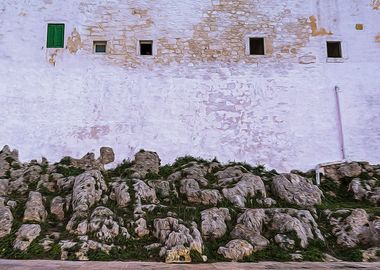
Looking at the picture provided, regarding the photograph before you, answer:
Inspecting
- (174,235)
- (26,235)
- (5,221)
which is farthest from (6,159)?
(174,235)

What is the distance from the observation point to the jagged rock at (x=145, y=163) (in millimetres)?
10927

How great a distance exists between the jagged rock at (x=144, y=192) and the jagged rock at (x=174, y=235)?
1141 millimetres

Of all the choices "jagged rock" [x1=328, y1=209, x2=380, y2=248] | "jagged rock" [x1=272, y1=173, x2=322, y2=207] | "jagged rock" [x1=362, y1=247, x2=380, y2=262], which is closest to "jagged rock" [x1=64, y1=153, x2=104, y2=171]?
"jagged rock" [x1=272, y1=173, x2=322, y2=207]

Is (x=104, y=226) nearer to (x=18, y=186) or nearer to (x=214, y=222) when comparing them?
(x=214, y=222)

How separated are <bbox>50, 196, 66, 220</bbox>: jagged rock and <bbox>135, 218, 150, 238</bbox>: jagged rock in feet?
6.70

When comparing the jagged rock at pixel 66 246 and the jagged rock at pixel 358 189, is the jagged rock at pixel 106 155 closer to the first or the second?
the jagged rock at pixel 66 246

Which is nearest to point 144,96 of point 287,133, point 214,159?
point 214,159

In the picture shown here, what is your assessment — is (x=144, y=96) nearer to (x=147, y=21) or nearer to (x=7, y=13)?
(x=147, y=21)

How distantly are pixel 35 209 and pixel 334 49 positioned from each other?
10.7 meters

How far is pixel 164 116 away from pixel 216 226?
4.83 m

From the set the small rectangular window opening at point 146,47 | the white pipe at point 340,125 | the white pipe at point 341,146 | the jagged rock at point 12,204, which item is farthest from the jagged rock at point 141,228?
the white pipe at point 340,125

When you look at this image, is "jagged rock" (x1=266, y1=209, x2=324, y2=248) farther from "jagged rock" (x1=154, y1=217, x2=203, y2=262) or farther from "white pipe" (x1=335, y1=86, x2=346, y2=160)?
"white pipe" (x1=335, y1=86, x2=346, y2=160)

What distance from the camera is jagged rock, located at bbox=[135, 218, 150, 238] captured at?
8039mm

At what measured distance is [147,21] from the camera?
12805 millimetres
